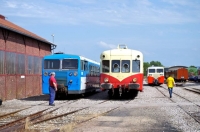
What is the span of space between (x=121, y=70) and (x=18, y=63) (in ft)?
25.1

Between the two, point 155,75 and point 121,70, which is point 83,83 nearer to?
point 121,70

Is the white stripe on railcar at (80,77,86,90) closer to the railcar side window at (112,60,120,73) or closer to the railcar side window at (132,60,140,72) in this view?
the railcar side window at (112,60,120,73)

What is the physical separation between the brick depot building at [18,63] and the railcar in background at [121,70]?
233 inches

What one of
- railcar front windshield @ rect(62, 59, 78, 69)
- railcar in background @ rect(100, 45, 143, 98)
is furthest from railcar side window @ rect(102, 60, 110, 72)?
railcar front windshield @ rect(62, 59, 78, 69)

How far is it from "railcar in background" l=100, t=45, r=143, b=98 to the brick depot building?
593 centimetres

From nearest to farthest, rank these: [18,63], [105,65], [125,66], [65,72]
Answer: [65,72] < [125,66] < [105,65] < [18,63]

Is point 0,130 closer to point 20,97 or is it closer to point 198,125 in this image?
point 198,125

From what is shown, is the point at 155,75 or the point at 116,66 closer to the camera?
the point at 116,66

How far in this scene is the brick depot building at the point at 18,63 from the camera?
2169 centimetres

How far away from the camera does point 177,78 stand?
5616cm

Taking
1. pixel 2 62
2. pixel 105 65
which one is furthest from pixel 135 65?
pixel 2 62

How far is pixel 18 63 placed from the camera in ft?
79.9

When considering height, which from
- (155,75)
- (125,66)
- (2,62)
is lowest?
(155,75)

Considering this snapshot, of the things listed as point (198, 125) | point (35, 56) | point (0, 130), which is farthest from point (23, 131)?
point (35, 56)
